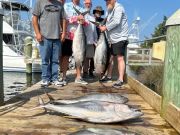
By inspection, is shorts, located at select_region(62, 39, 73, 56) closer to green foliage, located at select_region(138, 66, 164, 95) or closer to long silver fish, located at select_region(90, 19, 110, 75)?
long silver fish, located at select_region(90, 19, 110, 75)

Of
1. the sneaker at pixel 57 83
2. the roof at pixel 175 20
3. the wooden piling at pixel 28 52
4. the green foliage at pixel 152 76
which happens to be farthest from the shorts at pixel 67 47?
the wooden piling at pixel 28 52

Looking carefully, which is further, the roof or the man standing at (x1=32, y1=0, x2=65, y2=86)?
the man standing at (x1=32, y1=0, x2=65, y2=86)

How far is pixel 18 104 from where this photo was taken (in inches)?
245

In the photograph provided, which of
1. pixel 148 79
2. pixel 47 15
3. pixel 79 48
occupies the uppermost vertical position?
pixel 47 15

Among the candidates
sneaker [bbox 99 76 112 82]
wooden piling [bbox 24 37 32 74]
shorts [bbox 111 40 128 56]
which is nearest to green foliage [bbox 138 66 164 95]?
wooden piling [bbox 24 37 32 74]

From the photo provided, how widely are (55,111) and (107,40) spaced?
3.67m

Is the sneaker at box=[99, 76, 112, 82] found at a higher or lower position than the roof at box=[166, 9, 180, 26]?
lower

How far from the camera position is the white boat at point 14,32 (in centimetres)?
3158

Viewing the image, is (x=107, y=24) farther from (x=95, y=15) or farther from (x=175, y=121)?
(x=175, y=121)

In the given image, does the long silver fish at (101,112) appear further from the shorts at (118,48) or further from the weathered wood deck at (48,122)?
the shorts at (118,48)

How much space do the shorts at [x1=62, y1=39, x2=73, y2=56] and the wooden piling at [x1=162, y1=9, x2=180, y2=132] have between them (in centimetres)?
366

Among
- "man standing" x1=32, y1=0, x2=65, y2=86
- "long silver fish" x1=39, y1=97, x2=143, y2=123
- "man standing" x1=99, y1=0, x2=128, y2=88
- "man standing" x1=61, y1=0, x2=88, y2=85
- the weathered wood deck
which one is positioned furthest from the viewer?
"man standing" x1=61, y1=0, x2=88, y2=85

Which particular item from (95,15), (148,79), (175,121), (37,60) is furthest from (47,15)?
(37,60)

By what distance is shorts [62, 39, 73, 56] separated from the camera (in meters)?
8.90
